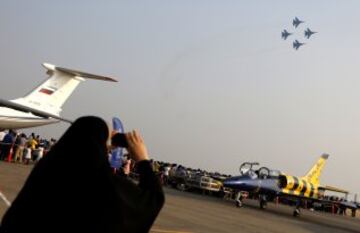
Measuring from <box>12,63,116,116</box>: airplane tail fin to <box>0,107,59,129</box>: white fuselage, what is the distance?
903mm

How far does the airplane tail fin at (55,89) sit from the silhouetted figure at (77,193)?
1060 inches

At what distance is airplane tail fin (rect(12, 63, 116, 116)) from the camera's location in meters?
29.5

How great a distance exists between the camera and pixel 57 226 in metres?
2.59

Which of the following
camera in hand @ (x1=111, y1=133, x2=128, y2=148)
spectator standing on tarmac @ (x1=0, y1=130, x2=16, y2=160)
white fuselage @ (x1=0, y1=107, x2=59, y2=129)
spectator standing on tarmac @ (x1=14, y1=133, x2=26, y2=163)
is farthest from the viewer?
spectator standing on tarmac @ (x1=14, y1=133, x2=26, y2=163)

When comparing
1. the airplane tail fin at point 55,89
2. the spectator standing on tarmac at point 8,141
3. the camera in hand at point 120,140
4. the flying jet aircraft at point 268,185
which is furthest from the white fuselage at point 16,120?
the camera in hand at point 120,140

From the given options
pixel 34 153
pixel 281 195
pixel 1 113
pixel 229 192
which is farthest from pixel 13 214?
pixel 229 192

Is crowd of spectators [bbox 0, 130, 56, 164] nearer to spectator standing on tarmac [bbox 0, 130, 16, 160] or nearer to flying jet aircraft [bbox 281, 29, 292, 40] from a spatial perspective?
spectator standing on tarmac [bbox 0, 130, 16, 160]

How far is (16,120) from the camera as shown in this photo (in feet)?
93.8

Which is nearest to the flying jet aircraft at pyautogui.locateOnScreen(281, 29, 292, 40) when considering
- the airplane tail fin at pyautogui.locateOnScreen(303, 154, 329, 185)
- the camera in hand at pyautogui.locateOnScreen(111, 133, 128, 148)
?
the airplane tail fin at pyautogui.locateOnScreen(303, 154, 329, 185)

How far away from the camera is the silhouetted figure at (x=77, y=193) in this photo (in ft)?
8.41

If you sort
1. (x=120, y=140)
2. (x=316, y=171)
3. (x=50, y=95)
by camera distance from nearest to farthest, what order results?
1. (x=120, y=140)
2. (x=50, y=95)
3. (x=316, y=171)

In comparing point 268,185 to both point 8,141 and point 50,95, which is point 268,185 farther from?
point 8,141

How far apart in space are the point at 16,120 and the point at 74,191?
27489 mm

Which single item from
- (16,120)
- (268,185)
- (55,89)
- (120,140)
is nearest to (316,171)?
(268,185)
